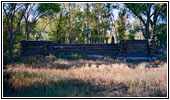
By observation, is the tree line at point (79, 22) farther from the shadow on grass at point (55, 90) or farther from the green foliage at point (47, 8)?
the shadow on grass at point (55, 90)

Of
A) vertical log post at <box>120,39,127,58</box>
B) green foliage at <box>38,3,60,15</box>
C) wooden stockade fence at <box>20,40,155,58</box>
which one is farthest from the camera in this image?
green foliage at <box>38,3,60,15</box>

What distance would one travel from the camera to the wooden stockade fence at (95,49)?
16.0 m

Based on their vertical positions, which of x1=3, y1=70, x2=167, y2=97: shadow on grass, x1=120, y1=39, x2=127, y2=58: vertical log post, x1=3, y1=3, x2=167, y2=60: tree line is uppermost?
x1=3, y1=3, x2=167, y2=60: tree line

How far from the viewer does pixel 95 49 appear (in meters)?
16.8

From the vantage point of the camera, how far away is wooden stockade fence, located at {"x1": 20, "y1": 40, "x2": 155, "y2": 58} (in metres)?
16.0

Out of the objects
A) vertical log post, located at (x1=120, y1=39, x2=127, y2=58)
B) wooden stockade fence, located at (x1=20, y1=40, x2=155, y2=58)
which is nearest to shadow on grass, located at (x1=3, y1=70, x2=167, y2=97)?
vertical log post, located at (x1=120, y1=39, x2=127, y2=58)

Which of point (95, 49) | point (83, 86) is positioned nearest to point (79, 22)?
point (95, 49)

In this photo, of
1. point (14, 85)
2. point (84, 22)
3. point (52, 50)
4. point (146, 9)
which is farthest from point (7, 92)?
point (84, 22)

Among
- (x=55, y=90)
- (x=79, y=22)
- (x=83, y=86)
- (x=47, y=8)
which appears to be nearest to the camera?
(x=55, y=90)

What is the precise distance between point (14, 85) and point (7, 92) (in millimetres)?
404

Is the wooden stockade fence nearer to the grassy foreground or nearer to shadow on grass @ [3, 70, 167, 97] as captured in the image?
the grassy foreground

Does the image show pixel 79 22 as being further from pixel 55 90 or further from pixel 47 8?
pixel 55 90

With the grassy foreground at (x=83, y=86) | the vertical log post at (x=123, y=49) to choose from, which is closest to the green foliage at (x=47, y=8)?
the vertical log post at (x=123, y=49)

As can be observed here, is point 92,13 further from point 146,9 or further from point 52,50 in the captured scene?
point 52,50
